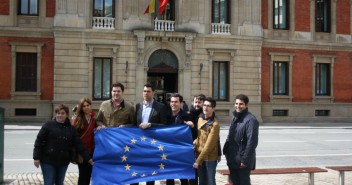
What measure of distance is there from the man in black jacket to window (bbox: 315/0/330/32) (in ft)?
93.4

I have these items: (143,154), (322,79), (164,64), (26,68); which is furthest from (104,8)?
(143,154)

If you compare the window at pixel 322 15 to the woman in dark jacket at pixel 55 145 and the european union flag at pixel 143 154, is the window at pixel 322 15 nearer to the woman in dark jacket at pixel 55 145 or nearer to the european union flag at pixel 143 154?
the european union flag at pixel 143 154

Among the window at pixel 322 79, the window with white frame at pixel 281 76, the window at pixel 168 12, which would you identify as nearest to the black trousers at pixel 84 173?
the window at pixel 168 12

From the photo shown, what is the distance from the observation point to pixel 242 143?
7.24 meters

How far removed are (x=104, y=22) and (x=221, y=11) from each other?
28.1 feet

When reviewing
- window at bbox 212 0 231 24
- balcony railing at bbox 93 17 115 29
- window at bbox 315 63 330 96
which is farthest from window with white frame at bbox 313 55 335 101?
balcony railing at bbox 93 17 115 29

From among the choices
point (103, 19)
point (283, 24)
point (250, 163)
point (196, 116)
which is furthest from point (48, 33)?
point (250, 163)

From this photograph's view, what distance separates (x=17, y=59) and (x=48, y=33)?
8.51 ft

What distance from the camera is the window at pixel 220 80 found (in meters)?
30.3

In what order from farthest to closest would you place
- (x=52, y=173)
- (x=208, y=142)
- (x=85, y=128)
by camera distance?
(x=85, y=128)
(x=208, y=142)
(x=52, y=173)

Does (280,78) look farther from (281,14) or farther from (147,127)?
(147,127)

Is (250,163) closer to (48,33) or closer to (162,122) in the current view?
(162,122)

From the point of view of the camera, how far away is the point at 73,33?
27297 millimetres

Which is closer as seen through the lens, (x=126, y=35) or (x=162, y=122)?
(x=162, y=122)
